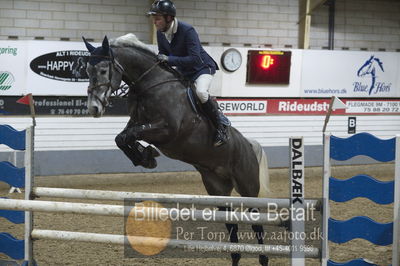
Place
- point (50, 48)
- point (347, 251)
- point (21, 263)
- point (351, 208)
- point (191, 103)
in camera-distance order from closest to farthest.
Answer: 1. point (21, 263)
2. point (191, 103)
3. point (347, 251)
4. point (351, 208)
5. point (50, 48)

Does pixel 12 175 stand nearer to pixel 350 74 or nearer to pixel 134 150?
pixel 134 150

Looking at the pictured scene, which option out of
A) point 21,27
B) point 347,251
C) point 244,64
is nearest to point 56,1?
point 21,27

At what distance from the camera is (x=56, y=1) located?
24.6 ft

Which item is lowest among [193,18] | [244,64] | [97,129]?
[97,129]

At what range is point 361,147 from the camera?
3047 mm

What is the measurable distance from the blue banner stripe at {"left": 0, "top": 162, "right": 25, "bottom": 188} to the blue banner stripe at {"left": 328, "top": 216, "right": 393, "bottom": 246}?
2.01 m

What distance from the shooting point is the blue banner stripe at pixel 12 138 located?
342 cm

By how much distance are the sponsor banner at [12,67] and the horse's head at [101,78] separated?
406cm

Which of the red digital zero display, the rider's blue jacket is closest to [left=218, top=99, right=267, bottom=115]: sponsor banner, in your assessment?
the red digital zero display

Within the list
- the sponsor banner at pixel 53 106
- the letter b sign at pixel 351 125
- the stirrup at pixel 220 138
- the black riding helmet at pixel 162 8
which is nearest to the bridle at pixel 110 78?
the black riding helmet at pixel 162 8

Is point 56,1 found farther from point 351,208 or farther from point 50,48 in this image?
point 351,208

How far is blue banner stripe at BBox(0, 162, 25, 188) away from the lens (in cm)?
341

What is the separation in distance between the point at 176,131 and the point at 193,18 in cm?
487

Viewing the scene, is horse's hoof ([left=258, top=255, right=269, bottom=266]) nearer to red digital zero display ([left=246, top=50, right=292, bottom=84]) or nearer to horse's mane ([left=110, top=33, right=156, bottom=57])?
horse's mane ([left=110, top=33, right=156, bottom=57])
